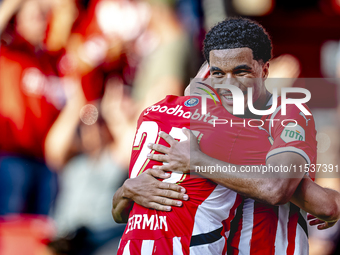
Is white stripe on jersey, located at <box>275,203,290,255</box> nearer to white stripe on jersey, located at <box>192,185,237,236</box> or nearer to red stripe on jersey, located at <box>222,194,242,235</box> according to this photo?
red stripe on jersey, located at <box>222,194,242,235</box>

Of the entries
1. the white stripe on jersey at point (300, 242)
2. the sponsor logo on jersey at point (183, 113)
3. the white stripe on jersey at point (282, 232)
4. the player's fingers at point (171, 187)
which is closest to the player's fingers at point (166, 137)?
the sponsor logo on jersey at point (183, 113)

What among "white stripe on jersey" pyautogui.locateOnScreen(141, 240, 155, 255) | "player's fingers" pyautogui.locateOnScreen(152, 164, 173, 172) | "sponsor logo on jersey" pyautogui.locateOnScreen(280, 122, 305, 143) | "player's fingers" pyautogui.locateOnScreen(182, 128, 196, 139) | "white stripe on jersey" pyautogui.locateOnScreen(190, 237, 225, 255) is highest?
"sponsor logo on jersey" pyautogui.locateOnScreen(280, 122, 305, 143)

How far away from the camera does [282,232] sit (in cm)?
240

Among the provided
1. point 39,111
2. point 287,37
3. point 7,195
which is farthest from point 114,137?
point 287,37

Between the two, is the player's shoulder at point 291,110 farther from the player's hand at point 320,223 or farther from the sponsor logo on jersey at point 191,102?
the player's hand at point 320,223

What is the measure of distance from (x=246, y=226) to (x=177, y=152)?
2.23ft

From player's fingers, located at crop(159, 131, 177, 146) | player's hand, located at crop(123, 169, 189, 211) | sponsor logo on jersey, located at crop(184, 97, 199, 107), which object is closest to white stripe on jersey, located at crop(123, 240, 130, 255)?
player's hand, located at crop(123, 169, 189, 211)

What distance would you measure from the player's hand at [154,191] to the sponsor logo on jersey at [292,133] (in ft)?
2.15

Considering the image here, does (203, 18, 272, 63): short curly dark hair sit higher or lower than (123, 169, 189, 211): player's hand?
higher

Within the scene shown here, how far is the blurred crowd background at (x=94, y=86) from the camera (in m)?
5.46

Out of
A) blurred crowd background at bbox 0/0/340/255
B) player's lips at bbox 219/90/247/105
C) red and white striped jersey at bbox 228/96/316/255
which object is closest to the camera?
red and white striped jersey at bbox 228/96/316/255

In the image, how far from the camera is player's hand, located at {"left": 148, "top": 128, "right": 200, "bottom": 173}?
2.18 m

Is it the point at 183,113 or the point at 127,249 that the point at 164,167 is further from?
the point at 127,249

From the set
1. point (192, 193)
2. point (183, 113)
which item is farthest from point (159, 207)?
point (183, 113)
